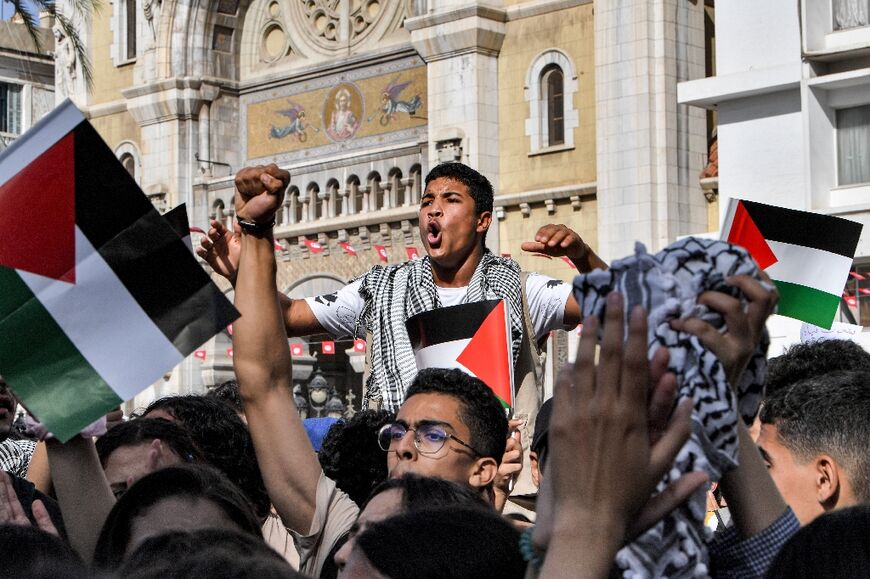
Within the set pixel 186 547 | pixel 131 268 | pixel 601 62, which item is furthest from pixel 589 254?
pixel 601 62

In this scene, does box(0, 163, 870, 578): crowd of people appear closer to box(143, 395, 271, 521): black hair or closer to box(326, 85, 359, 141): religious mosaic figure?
box(143, 395, 271, 521): black hair

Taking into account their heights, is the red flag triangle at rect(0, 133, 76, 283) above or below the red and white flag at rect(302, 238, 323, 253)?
below

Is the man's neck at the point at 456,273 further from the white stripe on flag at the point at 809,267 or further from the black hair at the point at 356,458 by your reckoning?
the white stripe on flag at the point at 809,267

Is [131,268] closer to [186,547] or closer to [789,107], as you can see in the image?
[186,547]

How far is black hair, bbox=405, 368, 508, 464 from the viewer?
3.83 meters

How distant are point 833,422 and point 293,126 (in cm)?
A: 2385

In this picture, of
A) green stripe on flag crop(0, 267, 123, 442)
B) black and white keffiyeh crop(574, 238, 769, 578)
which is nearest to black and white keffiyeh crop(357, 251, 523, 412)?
green stripe on flag crop(0, 267, 123, 442)

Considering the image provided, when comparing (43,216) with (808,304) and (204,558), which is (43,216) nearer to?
(204,558)

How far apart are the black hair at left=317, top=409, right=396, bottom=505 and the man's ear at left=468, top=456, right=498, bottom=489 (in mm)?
655

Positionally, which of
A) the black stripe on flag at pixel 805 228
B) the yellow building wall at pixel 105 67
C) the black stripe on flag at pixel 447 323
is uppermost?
the yellow building wall at pixel 105 67

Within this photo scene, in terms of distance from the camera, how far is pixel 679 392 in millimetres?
2041

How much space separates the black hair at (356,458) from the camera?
4.45 metres

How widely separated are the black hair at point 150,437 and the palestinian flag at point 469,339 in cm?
110

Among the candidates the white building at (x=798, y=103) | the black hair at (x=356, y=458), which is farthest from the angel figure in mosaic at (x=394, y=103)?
the black hair at (x=356, y=458)
